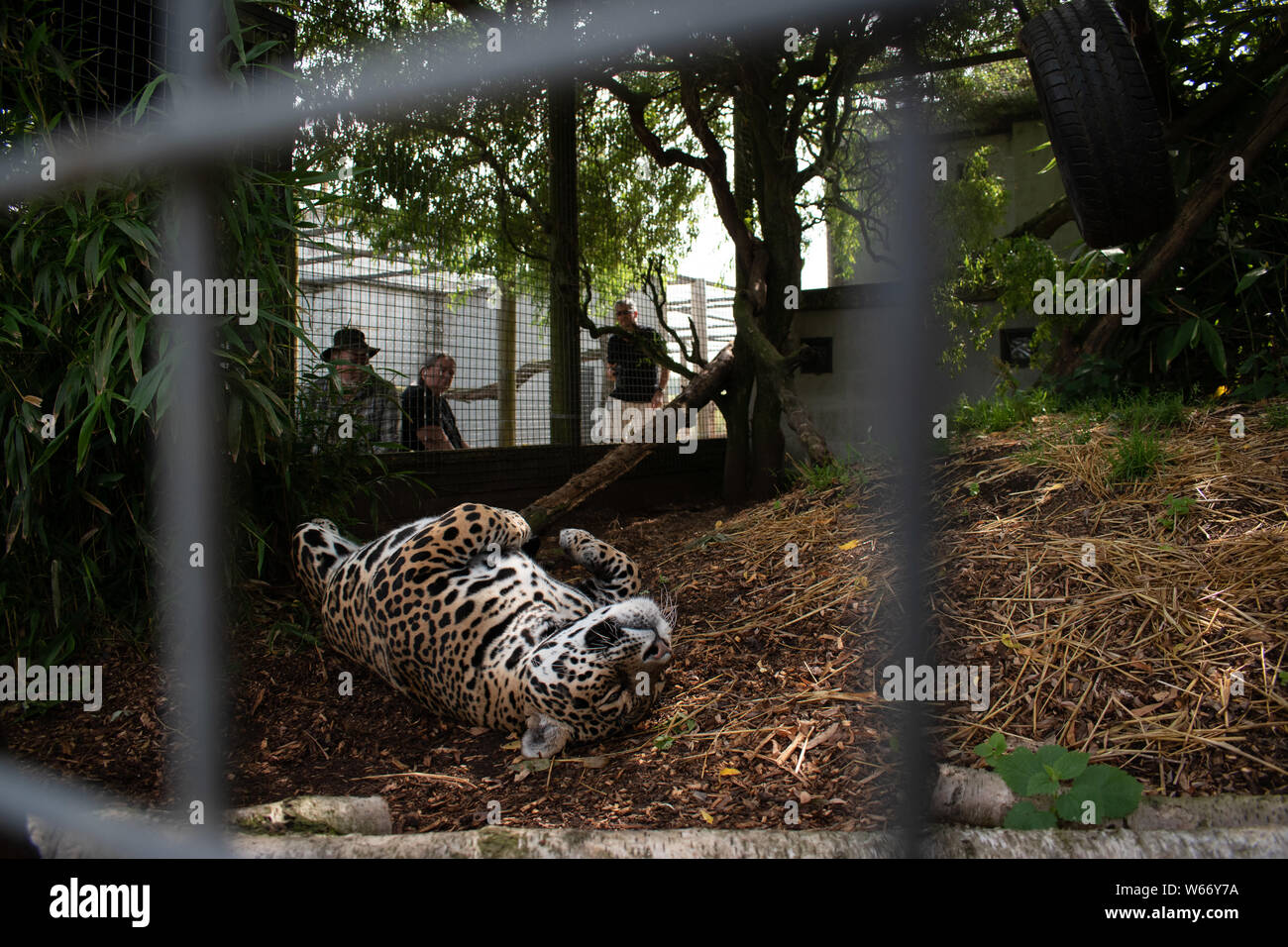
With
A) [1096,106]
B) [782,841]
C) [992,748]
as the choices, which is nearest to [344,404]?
[782,841]

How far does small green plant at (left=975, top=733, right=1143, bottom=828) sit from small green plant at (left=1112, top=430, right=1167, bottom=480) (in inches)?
56.9

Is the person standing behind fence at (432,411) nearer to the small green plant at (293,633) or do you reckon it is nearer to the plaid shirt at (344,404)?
the plaid shirt at (344,404)

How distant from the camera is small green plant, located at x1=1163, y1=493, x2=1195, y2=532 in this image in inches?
105

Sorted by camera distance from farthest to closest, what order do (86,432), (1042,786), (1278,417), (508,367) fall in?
(508,367) < (1278,417) < (86,432) < (1042,786)

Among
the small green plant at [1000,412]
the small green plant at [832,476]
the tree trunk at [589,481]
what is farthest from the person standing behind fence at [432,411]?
the small green plant at [1000,412]

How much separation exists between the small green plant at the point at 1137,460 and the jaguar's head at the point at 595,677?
168 centimetres

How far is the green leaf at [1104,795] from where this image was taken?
170cm

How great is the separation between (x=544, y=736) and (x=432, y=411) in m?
2.74

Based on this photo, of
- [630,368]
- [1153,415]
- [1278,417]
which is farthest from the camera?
[630,368]

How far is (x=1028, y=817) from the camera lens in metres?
1.71

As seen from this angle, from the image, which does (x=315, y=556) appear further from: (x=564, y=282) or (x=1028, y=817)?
(x=564, y=282)

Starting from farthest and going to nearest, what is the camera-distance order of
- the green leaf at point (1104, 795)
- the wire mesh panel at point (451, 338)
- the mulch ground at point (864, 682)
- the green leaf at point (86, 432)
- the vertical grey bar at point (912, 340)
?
1. the wire mesh panel at point (451, 338)
2. the green leaf at point (86, 432)
3. the mulch ground at point (864, 682)
4. the green leaf at point (1104, 795)
5. the vertical grey bar at point (912, 340)

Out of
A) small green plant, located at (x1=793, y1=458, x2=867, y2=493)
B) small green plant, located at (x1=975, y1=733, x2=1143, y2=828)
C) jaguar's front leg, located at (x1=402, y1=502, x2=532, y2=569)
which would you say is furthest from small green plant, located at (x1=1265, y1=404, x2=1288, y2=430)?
jaguar's front leg, located at (x1=402, y1=502, x2=532, y2=569)
